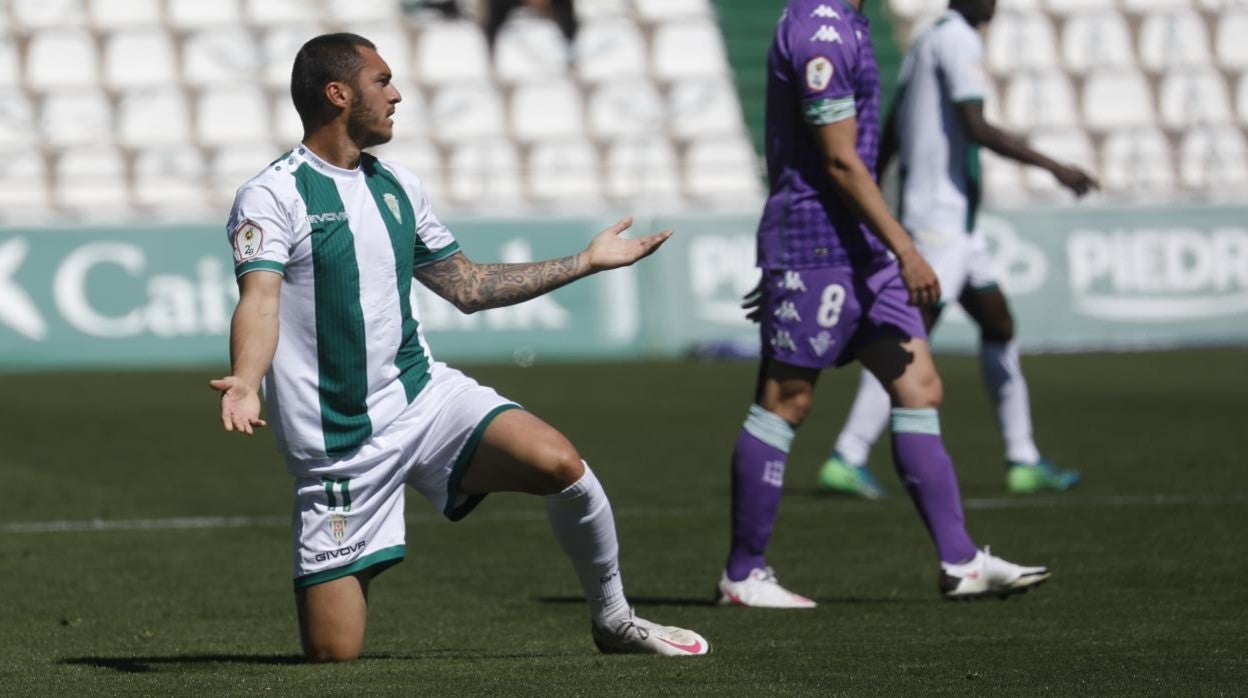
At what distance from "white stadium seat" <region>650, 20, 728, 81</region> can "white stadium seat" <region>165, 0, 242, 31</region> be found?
4.20 m

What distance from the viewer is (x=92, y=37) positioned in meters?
21.6

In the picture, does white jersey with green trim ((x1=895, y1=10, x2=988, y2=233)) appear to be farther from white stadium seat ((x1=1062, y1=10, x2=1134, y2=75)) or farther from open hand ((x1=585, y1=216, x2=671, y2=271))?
white stadium seat ((x1=1062, y1=10, x2=1134, y2=75))

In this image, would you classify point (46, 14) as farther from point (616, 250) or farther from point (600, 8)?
point (616, 250)

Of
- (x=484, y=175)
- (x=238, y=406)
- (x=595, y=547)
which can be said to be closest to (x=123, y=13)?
(x=484, y=175)

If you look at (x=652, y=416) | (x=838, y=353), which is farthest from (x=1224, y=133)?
(x=838, y=353)

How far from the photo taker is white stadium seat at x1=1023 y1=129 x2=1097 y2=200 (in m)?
21.7

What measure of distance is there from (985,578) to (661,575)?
1.35m

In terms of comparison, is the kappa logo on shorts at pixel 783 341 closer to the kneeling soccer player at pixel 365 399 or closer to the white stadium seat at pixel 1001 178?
the kneeling soccer player at pixel 365 399

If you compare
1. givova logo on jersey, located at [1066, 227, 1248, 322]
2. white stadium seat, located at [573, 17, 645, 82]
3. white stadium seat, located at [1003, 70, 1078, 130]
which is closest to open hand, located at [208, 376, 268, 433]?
givova logo on jersey, located at [1066, 227, 1248, 322]

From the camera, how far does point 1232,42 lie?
23922 millimetres


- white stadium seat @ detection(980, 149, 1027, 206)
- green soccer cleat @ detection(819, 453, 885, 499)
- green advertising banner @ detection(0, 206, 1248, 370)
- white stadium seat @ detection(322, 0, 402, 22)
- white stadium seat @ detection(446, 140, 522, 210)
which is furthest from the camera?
white stadium seat @ detection(322, 0, 402, 22)

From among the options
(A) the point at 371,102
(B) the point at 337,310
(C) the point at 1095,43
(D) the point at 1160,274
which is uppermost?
(A) the point at 371,102

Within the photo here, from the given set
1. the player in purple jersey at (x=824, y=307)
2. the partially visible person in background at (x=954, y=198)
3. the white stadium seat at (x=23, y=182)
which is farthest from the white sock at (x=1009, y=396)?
the white stadium seat at (x=23, y=182)

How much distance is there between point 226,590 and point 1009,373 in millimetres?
3735
